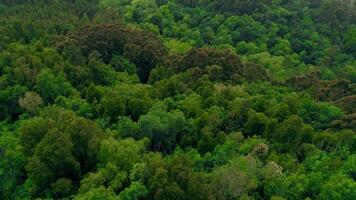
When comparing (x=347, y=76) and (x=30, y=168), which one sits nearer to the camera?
(x=30, y=168)

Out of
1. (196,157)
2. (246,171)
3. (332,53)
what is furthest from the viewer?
(332,53)

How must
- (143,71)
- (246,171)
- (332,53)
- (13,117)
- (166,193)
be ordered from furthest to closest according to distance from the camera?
(332,53)
(143,71)
(13,117)
(246,171)
(166,193)

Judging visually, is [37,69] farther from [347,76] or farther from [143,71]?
[347,76]

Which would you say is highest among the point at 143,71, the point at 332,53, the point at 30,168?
the point at 30,168

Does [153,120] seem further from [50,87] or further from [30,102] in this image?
[50,87]

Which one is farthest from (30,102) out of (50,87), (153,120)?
(153,120)

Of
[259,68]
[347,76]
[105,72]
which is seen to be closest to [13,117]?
[105,72]

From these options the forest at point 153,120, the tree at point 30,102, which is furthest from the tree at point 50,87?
the tree at point 30,102

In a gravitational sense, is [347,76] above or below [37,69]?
below

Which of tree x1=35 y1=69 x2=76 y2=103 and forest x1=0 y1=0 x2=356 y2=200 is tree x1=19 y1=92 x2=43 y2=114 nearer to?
forest x1=0 y1=0 x2=356 y2=200
